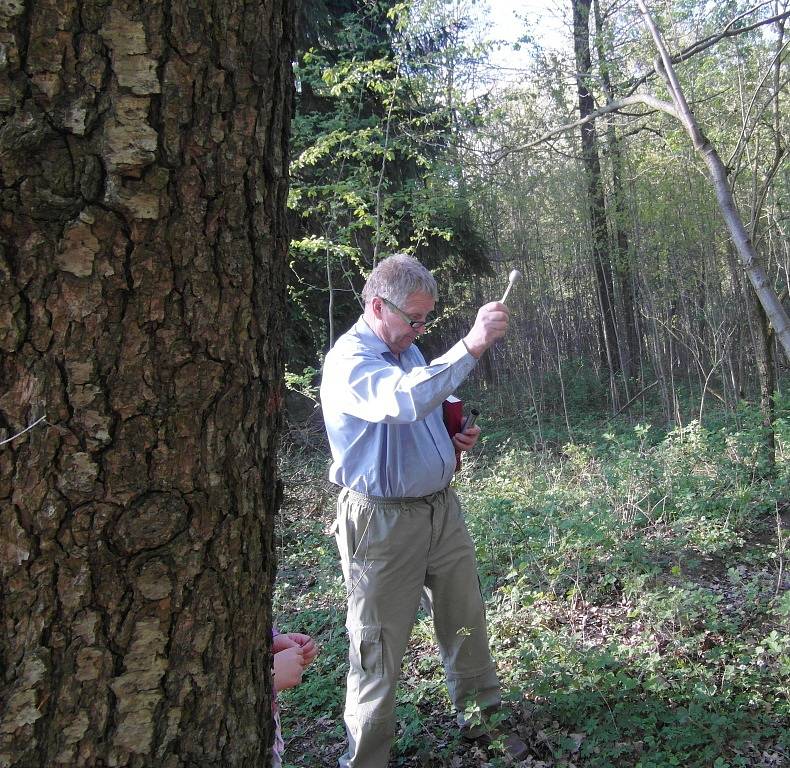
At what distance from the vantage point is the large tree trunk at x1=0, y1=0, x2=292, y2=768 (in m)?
0.97

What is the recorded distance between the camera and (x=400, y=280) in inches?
102

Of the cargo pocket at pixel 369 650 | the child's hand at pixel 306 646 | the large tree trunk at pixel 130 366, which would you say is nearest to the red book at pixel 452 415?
the cargo pocket at pixel 369 650

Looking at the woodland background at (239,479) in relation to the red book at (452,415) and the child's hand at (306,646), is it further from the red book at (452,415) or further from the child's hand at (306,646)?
the red book at (452,415)

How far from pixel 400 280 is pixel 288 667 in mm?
1489

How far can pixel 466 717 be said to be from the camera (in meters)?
2.67

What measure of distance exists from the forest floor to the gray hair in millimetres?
1745

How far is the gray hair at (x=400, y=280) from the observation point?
2.59 meters

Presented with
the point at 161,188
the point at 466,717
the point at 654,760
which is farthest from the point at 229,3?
the point at 654,760

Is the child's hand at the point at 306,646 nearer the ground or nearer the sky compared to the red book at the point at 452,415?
nearer the ground

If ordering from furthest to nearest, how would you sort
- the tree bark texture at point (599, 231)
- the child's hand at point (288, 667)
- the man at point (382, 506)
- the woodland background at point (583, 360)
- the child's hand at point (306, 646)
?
the tree bark texture at point (599, 231) < the woodland background at point (583, 360) < the man at point (382, 506) < the child's hand at point (306, 646) < the child's hand at point (288, 667)

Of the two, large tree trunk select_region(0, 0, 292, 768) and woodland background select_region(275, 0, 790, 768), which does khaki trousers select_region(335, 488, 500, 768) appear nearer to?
woodland background select_region(275, 0, 790, 768)

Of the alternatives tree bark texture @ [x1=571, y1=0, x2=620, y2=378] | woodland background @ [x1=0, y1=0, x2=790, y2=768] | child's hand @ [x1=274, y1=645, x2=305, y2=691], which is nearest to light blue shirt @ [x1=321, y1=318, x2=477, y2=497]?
woodland background @ [x1=0, y1=0, x2=790, y2=768]

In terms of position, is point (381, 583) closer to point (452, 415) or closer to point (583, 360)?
point (452, 415)

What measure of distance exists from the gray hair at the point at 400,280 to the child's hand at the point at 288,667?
4.58 feet
